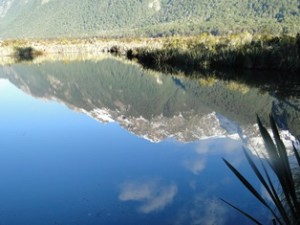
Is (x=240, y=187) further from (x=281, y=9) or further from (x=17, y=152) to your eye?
(x=281, y=9)

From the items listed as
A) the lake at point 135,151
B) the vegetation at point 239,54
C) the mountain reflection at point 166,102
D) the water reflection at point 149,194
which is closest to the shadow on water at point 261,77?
the lake at point 135,151

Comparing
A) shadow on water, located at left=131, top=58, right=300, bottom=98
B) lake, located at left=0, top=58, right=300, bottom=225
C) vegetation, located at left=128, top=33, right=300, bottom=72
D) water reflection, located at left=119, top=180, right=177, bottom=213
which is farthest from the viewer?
vegetation, located at left=128, top=33, right=300, bottom=72

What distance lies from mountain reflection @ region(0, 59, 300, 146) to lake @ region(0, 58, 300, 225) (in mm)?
57

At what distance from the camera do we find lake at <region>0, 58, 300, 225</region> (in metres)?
7.23

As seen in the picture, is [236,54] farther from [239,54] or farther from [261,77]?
[261,77]

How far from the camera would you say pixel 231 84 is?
21266mm

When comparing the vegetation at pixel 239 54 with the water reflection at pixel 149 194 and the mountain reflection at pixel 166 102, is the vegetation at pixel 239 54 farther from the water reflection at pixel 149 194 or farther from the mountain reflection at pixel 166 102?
the water reflection at pixel 149 194

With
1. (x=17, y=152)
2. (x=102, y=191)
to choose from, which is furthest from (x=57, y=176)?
(x=17, y=152)

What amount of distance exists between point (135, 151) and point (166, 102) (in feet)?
28.9

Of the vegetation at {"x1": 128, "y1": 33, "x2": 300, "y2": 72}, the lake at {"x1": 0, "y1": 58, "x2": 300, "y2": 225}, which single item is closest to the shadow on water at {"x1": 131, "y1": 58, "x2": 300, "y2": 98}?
the lake at {"x1": 0, "y1": 58, "x2": 300, "y2": 225}

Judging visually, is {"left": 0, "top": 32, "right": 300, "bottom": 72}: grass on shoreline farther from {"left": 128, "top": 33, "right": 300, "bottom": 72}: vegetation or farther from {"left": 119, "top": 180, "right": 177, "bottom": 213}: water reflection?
{"left": 119, "top": 180, "right": 177, "bottom": 213}: water reflection

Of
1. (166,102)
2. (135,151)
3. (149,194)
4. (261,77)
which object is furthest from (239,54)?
(149,194)

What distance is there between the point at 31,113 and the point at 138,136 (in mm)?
6908

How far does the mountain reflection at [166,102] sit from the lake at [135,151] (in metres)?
→ 0.06
